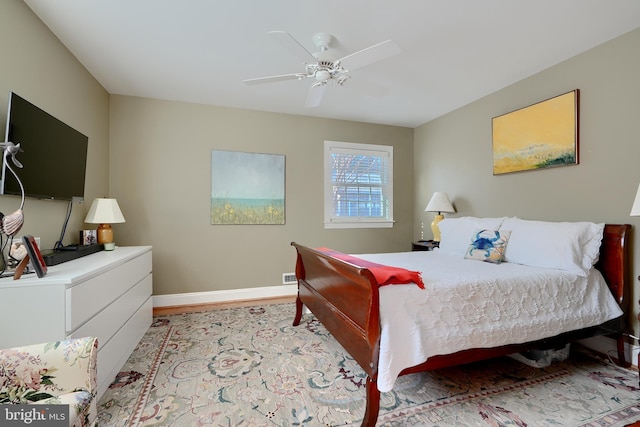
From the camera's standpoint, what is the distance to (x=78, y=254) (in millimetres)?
2053

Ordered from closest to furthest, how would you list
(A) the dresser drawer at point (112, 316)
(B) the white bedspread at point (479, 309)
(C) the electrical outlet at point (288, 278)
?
(B) the white bedspread at point (479, 309) < (A) the dresser drawer at point (112, 316) < (C) the electrical outlet at point (288, 278)

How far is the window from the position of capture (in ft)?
13.5

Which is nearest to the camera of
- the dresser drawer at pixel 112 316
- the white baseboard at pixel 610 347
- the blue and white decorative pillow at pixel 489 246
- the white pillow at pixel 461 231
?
the dresser drawer at pixel 112 316

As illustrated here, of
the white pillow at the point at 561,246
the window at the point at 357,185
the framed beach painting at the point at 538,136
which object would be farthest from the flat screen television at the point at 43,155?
the framed beach painting at the point at 538,136

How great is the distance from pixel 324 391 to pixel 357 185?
9.77ft

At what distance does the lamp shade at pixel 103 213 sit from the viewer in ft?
8.29

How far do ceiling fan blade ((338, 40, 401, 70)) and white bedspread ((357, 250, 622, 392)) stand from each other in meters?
1.48

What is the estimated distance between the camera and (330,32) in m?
2.12

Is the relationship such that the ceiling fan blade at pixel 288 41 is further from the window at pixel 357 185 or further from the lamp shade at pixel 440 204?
the lamp shade at pixel 440 204

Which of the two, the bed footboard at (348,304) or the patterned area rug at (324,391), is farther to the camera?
the patterned area rug at (324,391)

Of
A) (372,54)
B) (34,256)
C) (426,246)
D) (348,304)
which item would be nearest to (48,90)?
(34,256)

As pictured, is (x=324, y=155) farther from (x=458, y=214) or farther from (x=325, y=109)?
(x=458, y=214)

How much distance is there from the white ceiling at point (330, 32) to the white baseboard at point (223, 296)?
2.46 metres

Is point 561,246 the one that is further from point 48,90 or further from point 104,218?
point 48,90
